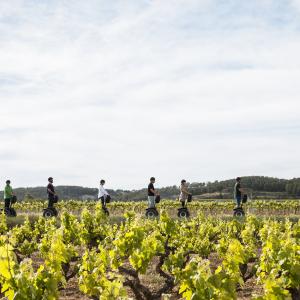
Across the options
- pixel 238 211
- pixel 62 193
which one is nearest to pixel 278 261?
pixel 238 211

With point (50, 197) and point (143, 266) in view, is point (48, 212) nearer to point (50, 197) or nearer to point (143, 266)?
point (50, 197)

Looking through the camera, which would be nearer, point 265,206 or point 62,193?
point 265,206

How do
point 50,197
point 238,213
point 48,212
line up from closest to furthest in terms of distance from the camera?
point 50,197 < point 48,212 < point 238,213

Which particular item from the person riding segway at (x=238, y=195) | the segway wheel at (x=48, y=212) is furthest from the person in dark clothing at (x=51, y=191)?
the person riding segway at (x=238, y=195)

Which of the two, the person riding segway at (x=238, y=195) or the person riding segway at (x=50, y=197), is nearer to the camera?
the person riding segway at (x=50, y=197)

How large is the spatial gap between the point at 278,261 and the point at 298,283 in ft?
1.92

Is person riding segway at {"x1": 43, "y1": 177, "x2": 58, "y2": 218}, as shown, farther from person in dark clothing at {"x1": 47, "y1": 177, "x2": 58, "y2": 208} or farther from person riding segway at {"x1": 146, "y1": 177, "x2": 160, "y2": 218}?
person riding segway at {"x1": 146, "y1": 177, "x2": 160, "y2": 218}

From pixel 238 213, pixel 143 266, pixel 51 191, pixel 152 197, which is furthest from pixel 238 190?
pixel 143 266

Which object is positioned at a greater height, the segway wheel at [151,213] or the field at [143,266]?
the segway wheel at [151,213]

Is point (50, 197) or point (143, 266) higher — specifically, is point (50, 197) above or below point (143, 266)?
above

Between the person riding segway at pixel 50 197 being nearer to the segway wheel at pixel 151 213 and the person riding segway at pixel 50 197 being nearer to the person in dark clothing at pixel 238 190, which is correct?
the segway wheel at pixel 151 213

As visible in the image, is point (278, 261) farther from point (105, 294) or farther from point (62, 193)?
point (62, 193)

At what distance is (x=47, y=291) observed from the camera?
6.26 metres

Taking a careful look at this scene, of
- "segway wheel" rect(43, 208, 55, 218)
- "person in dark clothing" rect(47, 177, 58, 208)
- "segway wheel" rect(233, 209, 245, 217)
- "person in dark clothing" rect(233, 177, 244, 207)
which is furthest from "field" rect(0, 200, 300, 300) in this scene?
"segway wheel" rect(233, 209, 245, 217)
